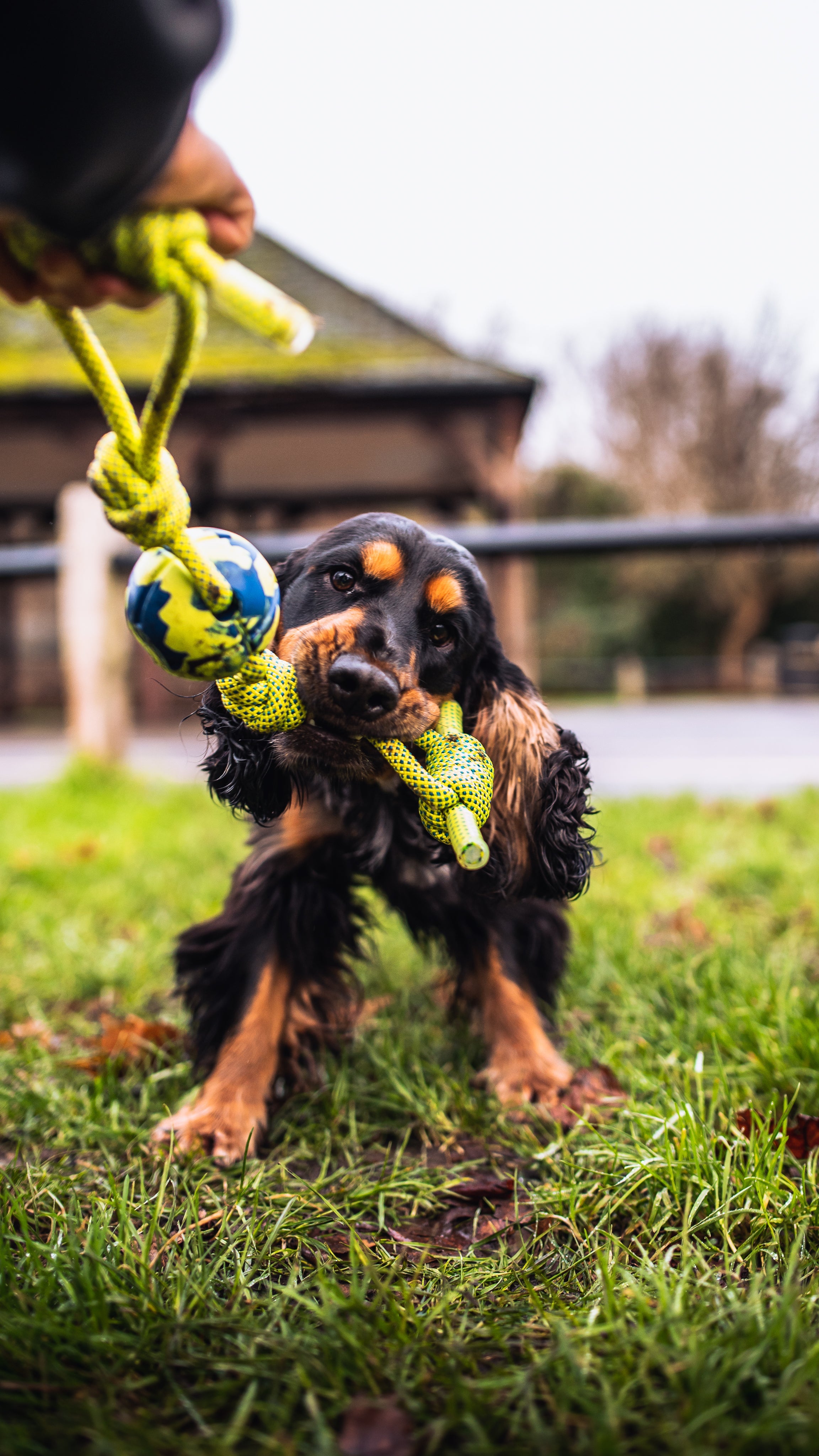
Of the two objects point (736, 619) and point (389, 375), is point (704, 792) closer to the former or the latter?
point (389, 375)

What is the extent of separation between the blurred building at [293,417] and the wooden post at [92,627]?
15.0 ft

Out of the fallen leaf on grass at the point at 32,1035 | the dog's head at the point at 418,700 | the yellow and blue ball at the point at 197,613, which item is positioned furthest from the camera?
the fallen leaf on grass at the point at 32,1035

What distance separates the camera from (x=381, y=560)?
153 centimetres

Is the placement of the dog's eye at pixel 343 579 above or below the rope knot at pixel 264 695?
above

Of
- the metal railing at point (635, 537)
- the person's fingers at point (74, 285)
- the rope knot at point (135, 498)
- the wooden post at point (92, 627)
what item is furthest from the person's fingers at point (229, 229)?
the wooden post at point (92, 627)

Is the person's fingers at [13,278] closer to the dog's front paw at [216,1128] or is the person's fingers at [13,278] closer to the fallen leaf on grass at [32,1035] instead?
the dog's front paw at [216,1128]

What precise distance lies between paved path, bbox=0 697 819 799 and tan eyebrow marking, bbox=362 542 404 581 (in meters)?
1.93

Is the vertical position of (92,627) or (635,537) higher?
(635,537)

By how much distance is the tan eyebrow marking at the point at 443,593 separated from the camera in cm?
155

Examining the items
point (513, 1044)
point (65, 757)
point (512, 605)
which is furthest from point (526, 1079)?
point (512, 605)

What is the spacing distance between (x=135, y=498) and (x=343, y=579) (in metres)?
0.52

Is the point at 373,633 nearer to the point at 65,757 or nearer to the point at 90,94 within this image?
the point at 90,94

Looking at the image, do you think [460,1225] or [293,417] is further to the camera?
[293,417]

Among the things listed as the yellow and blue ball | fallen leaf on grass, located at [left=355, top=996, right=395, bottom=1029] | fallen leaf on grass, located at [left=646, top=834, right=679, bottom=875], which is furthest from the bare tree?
the yellow and blue ball
